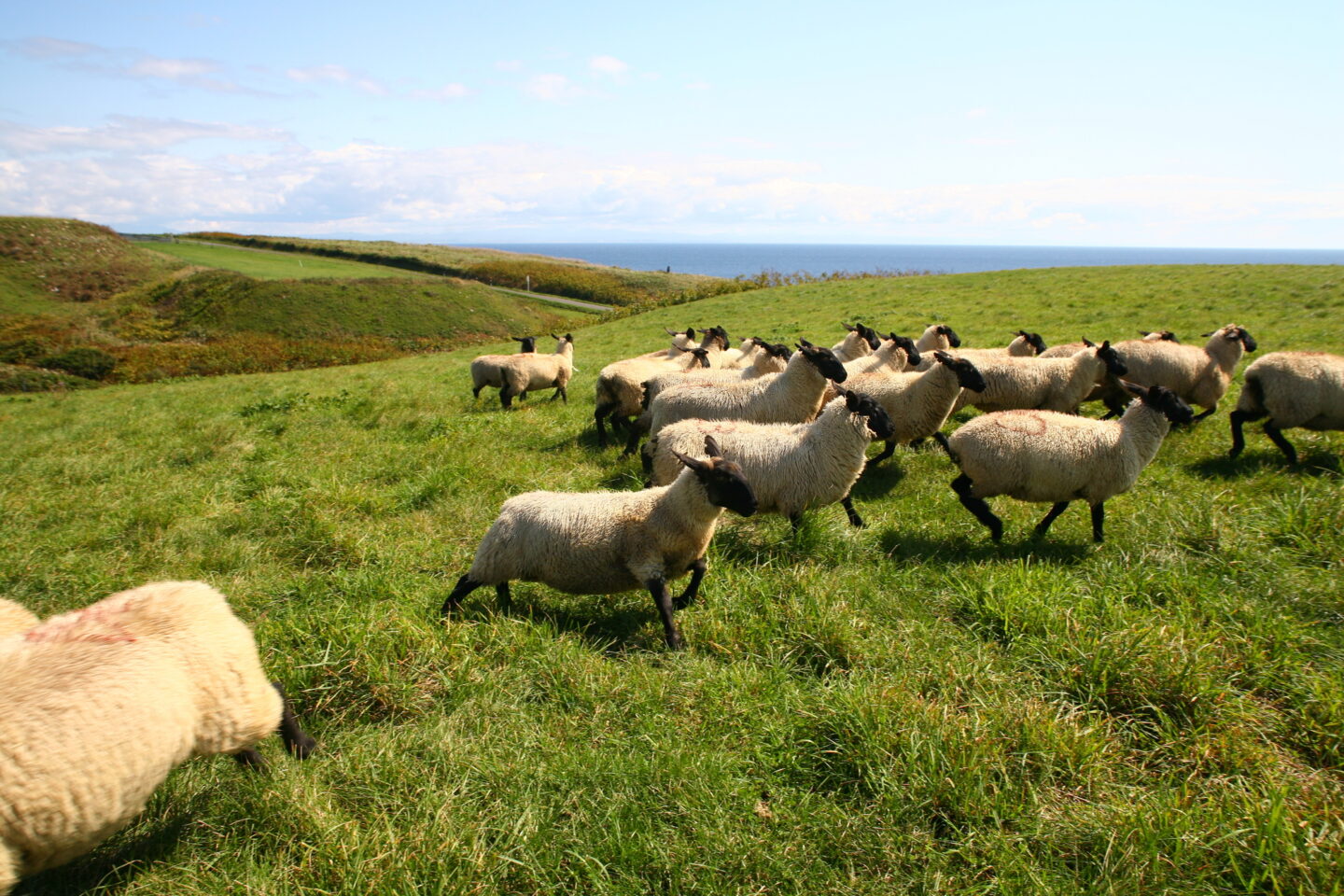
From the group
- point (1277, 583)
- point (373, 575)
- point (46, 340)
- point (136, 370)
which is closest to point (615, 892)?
point (373, 575)

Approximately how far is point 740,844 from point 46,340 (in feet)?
144

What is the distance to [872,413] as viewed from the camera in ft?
21.3

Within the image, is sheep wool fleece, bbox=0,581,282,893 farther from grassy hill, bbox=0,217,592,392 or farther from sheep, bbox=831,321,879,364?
grassy hill, bbox=0,217,592,392

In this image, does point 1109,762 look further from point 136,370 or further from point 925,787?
point 136,370

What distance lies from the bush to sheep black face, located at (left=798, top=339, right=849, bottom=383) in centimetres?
3322

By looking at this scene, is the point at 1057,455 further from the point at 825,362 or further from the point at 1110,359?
the point at 1110,359

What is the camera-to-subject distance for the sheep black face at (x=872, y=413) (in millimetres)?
6453

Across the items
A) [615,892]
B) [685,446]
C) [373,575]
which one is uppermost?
[685,446]

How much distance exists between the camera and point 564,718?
12.0 ft

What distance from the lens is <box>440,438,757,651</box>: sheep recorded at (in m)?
4.86

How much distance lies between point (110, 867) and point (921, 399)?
28.0 ft

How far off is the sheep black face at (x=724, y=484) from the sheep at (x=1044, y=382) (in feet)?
19.7

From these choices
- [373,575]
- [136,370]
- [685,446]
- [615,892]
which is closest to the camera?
[615,892]

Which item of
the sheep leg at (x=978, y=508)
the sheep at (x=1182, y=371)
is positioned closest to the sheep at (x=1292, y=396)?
the sheep at (x=1182, y=371)
